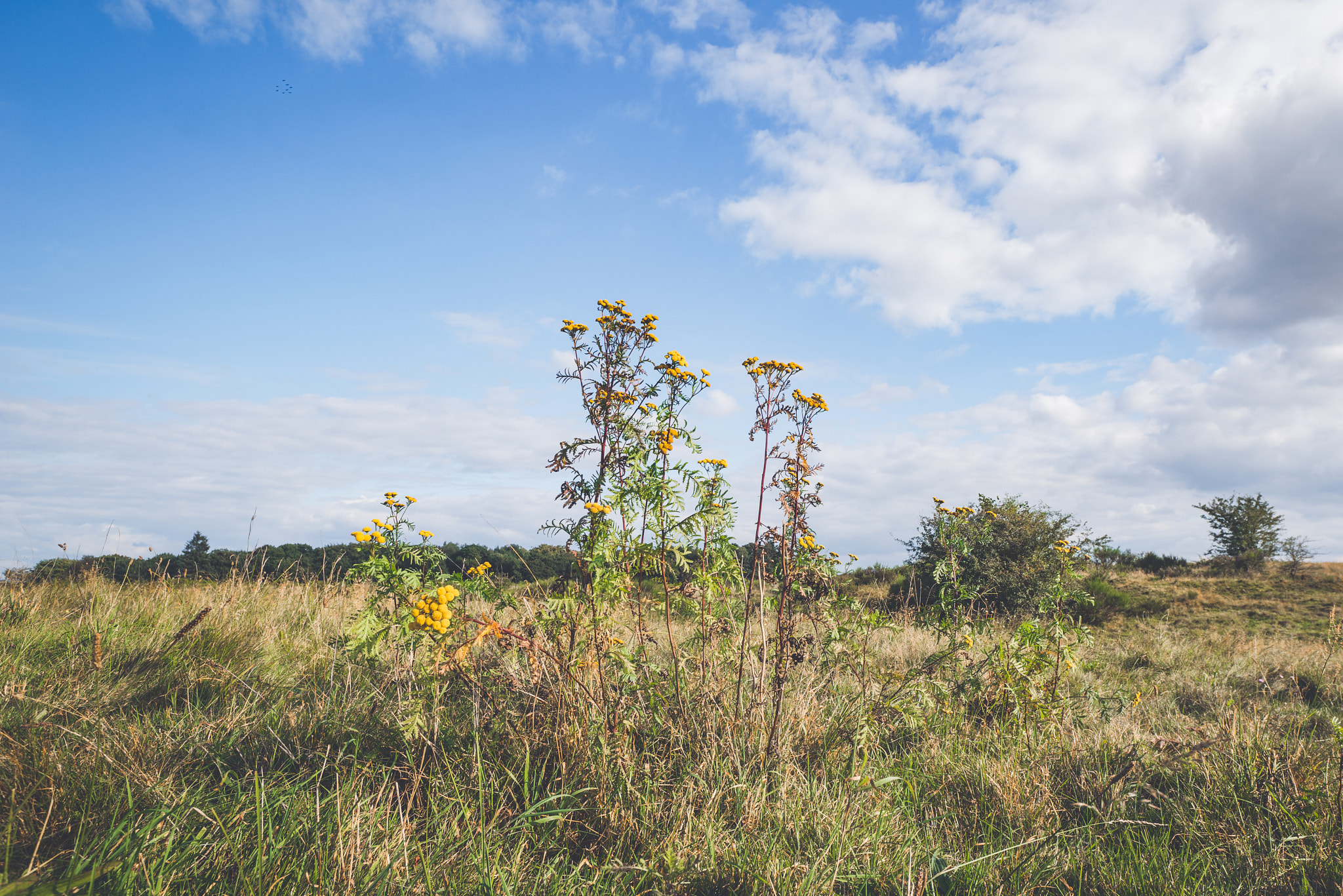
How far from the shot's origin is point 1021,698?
392 cm

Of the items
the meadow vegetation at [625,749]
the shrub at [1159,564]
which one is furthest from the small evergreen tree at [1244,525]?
the meadow vegetation at [625,749]

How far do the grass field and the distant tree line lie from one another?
65.6 inches

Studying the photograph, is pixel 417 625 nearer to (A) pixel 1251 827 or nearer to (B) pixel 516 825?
(B) pixel 516 825

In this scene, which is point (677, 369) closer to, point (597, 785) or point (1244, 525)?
point (597, 785)

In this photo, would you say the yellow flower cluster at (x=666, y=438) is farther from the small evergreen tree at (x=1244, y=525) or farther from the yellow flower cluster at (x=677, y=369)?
the small evergreen tree at (x=1244, y=525)

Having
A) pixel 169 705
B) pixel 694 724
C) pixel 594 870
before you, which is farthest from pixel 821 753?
pixel 169 705

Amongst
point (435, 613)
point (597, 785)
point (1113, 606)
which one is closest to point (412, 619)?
point (435, 613)

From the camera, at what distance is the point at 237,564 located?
721 centimetres

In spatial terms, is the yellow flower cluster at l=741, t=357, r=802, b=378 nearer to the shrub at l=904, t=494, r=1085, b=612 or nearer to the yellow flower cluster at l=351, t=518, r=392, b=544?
the yellow flower cluster at l=351, t=518, r=392, b=544

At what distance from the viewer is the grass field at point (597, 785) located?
203 cm

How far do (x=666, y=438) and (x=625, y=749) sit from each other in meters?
1.30

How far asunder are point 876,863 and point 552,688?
138 cm

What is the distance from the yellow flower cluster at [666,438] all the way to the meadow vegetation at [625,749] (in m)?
0.02

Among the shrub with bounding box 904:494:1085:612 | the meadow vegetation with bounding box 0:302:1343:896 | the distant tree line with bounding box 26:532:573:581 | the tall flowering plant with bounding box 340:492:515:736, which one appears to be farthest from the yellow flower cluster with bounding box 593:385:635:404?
the shrub with bounding box 904:494:1085:612
